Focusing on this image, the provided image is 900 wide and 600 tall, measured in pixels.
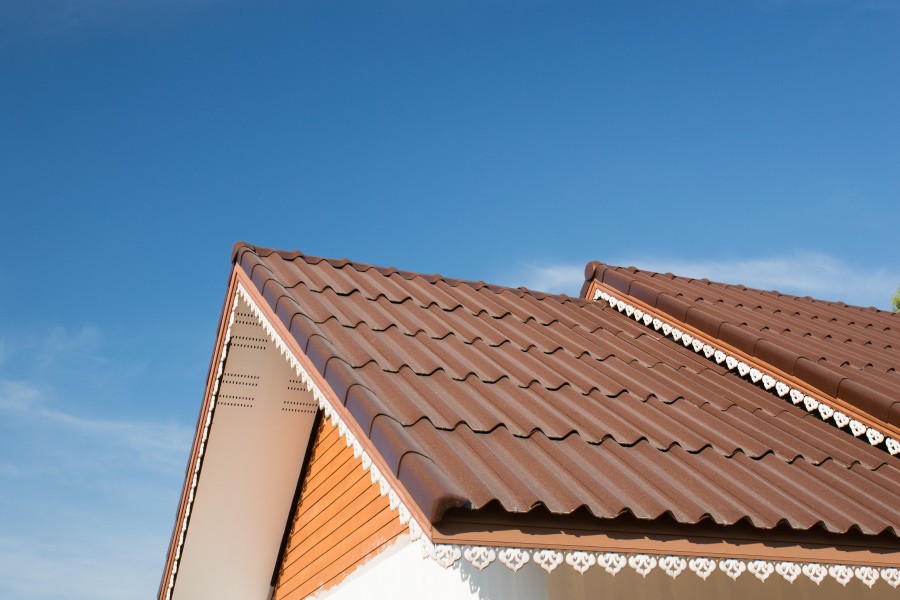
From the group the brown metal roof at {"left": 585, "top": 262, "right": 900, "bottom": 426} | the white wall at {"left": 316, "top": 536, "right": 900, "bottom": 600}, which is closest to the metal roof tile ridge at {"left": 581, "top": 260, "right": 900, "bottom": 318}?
the brown metal roof at {"left": 585, "top": 262, "right": 900, "bottom": 426}

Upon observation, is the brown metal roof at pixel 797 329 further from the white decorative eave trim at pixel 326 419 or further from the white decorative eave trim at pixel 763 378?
the white decorative eave trim at pixel 326 419

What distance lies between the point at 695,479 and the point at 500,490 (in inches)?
47.7

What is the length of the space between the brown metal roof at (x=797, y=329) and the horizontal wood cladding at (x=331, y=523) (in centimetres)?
315

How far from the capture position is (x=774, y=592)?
4.49 meters

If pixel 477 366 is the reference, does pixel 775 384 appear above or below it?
above

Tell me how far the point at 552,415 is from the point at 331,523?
9.29 feet

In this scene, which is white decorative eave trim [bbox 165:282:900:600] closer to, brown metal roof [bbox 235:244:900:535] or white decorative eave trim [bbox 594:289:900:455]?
brown metal roof [bbox 235:244:900:535]

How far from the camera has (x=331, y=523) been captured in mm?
6520

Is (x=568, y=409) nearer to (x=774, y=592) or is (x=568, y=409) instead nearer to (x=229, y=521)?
(x=774, y=592)

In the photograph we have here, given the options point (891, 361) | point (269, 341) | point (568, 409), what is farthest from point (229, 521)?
point (891, 361)

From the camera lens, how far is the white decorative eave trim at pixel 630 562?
3.01 m

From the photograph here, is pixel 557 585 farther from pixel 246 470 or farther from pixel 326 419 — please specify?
pixel 246 470

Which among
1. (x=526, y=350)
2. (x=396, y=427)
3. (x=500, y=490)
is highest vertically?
(x=526, y=350)

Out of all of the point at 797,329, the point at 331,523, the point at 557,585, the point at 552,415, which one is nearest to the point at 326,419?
the point at 331,523
